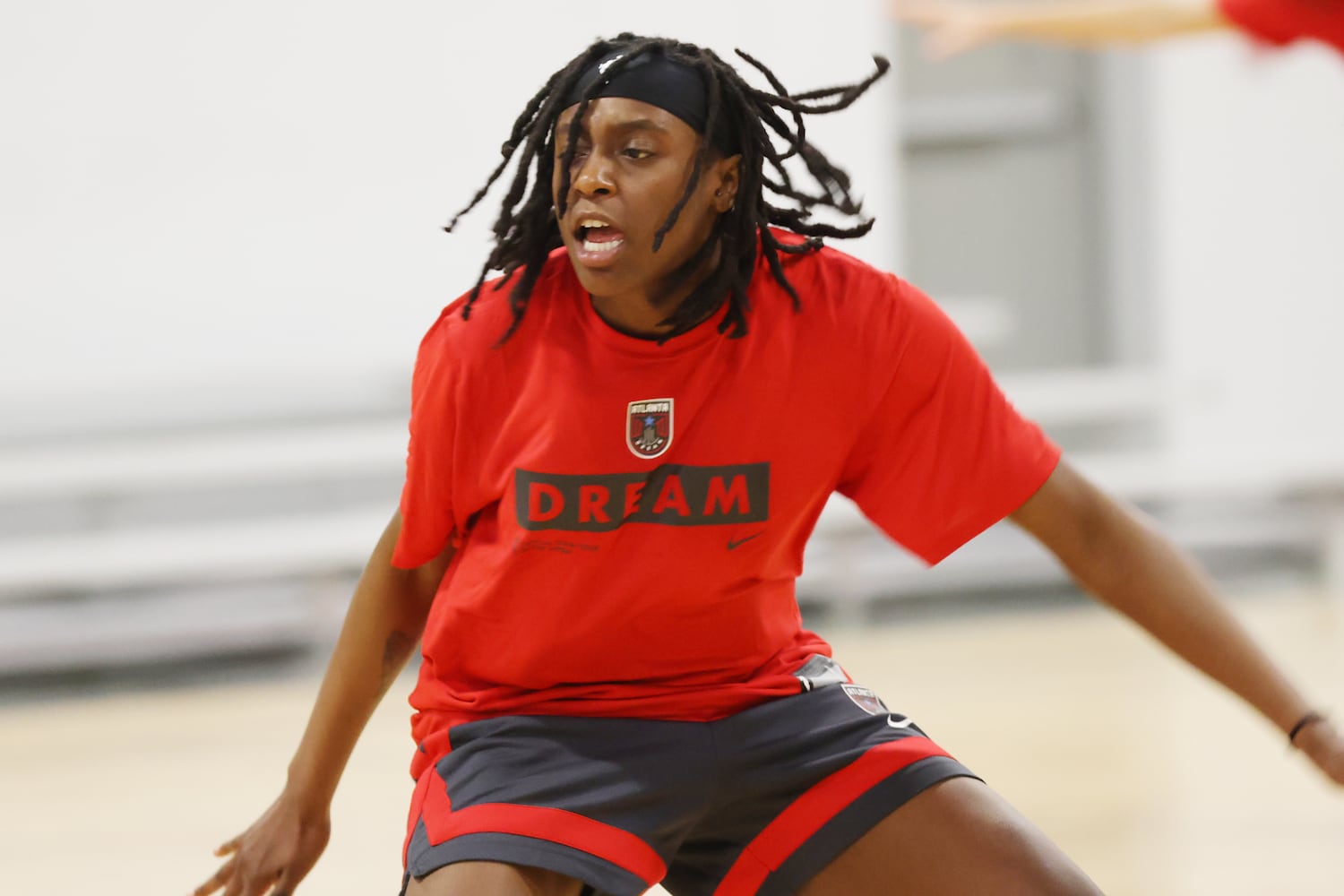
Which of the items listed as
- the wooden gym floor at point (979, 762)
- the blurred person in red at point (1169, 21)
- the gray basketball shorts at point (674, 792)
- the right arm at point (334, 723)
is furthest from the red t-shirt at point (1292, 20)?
the right arm at point (334, 723)

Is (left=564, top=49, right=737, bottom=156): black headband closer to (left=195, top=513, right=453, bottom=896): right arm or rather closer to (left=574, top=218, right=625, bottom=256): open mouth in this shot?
(left=574, top=218, right=625, bottom=256): open mouth

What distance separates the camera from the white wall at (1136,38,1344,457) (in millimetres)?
4930

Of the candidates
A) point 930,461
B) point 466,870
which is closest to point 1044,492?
point 930,461

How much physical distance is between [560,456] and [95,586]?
3.48m

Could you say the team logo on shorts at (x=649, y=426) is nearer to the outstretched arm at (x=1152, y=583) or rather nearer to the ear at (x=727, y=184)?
the ear at (x=727, y=184)

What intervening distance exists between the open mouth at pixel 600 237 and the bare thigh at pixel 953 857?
578 millimetres

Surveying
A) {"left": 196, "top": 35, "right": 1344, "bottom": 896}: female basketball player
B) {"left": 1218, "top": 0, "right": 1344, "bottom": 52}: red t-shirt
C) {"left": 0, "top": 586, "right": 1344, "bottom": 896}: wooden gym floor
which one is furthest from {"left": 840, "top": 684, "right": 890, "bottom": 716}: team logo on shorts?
{"left": 1218, "top": 0, "right": 1344, "bottom": 52}: red t-shirt

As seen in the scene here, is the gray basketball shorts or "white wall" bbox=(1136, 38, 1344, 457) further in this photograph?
"white wall" bbox=(1136, 38, 1344, 457)

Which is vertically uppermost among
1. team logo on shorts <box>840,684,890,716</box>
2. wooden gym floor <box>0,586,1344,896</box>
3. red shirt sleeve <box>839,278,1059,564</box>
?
red shirt sleeve <box>839,278,1059,564</box>

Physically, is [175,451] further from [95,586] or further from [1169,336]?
[1169,336]

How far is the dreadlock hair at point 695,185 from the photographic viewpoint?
1398 mm

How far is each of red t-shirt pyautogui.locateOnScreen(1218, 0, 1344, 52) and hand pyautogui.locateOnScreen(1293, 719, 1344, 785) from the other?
4.66 feet

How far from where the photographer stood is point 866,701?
1549 mm

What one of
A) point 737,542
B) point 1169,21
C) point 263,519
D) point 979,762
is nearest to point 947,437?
point 737,542
